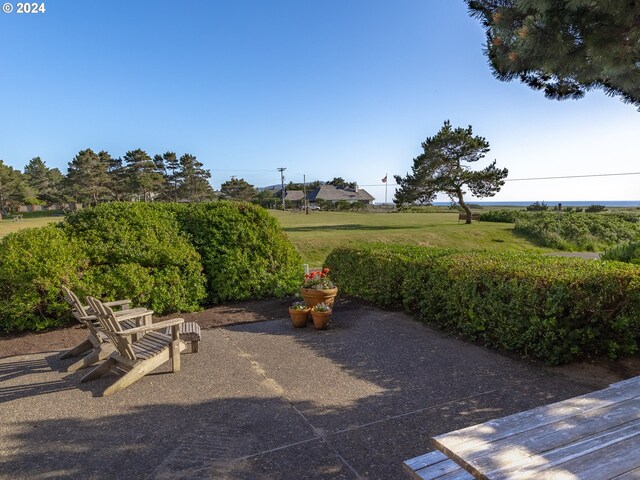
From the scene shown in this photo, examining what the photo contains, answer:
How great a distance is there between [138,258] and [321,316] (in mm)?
3448

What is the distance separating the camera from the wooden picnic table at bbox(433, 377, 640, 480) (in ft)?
5.41

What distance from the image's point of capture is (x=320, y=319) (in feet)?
20.0

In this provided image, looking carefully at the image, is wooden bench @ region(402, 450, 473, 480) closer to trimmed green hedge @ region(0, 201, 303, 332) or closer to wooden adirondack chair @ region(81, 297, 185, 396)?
wooden adirondack chair @ region(81, 297, 185, 396)

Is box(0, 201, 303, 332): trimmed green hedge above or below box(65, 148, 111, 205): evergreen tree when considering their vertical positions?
below

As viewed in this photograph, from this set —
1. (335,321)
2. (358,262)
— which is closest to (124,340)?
(335,321)

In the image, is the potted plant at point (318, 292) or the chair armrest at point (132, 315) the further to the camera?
the potted plant at point (318, 292)

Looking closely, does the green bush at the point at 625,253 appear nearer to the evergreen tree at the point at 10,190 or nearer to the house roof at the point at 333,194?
the evergreen tree at the point at 10,190

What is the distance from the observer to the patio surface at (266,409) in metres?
2.83

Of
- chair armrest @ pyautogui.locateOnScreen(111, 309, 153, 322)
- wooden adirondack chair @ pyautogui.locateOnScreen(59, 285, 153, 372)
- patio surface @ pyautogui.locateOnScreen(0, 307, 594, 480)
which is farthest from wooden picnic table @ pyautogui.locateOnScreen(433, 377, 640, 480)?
wooden adirondack chair @ pyautogui.locateOnScreen(59, 285, 153, 372)

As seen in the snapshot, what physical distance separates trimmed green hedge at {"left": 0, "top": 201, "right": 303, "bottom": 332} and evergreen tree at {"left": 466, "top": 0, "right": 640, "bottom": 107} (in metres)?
5.85

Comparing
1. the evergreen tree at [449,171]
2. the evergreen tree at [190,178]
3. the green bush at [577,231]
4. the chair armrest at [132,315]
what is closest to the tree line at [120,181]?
the evergreen tree at [190,178]

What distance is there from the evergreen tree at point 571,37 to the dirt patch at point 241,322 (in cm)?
287

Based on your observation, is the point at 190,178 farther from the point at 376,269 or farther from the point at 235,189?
the point at 376,269

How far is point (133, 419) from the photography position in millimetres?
3469
